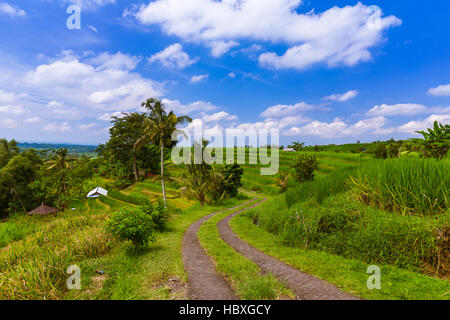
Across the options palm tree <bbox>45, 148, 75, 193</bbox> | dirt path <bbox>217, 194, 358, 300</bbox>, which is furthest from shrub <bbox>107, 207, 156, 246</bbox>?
palm tree <bbox>45, 148, 75, 193</bbox>

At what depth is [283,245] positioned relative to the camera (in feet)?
28.2

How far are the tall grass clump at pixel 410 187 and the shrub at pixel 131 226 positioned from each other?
28.6 ft

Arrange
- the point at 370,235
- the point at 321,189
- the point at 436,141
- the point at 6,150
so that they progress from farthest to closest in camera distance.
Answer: the point at 6,150 < the point at 321,189 < the point at 436,141 < the point at 370,235

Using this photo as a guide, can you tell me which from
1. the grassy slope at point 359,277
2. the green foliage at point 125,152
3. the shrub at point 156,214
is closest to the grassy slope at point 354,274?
the grassy slope at point 359,277

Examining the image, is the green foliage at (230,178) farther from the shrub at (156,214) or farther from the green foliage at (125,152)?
the green foliage at (125,152)

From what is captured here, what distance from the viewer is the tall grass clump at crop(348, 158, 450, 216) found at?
688 centimetres

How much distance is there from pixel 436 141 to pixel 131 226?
13.4 m

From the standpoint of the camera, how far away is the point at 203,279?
5695 millimetres

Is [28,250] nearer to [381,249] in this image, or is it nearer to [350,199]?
[381,249]

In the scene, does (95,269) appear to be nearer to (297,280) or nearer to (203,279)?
(203,279)

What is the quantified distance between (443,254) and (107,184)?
144 feet

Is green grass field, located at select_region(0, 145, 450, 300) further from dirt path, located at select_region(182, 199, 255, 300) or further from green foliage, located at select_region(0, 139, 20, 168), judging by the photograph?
green foliage, located at select_region(0, 139, 20, 168)

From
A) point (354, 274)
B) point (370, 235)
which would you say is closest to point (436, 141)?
point (370, 235)

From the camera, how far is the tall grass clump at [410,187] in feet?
22.6
